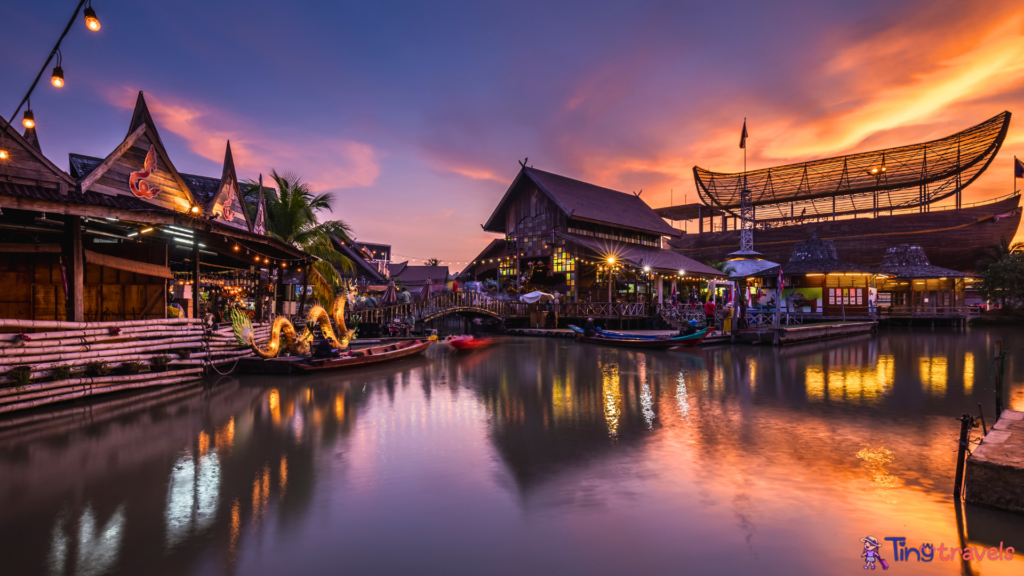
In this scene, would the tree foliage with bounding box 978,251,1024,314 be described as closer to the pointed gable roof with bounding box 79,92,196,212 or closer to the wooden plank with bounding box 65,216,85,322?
the pointed gable roof with bounding box 79,92,196,212

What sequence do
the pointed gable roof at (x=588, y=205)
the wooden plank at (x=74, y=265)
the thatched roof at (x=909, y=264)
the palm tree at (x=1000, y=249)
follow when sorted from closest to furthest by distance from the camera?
the wooden plank at (x=74, y=265) → the pointed gable roof at (x=588, y=205) → the thatched roof at (x=909, y=264) → the palm tree at (x=1000, y=249)

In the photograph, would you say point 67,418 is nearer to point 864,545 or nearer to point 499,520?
point 499,520

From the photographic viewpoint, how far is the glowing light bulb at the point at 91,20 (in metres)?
7.09

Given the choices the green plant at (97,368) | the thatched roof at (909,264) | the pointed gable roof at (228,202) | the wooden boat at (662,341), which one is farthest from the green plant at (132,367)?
the thatched roof at (909,264)

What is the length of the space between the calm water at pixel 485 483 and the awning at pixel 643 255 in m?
19.8

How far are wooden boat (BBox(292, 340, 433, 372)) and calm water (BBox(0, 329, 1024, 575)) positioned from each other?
7.55 feet

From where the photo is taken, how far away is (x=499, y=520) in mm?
5055

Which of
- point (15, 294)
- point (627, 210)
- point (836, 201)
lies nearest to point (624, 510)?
point (15, 294)

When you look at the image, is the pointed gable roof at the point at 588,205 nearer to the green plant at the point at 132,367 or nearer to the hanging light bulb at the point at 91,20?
the green plant at the point at 132,367

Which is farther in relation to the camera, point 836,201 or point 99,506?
point 836,201

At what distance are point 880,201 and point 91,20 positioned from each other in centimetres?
6922

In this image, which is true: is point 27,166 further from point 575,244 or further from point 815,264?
point 815,264

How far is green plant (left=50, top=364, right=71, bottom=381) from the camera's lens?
953 centimetres

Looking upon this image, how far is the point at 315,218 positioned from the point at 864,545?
2263 centimetres
